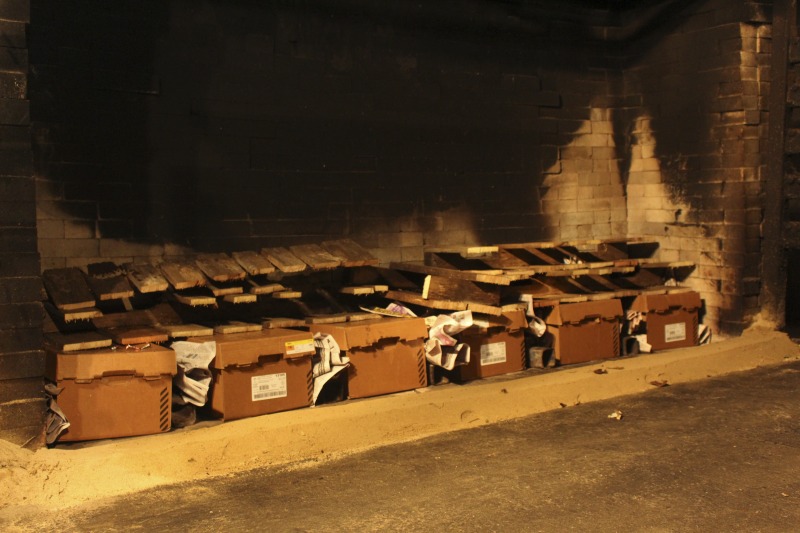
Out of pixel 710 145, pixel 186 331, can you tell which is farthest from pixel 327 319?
pixel 710 145

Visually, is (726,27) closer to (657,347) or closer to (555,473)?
(657,347)

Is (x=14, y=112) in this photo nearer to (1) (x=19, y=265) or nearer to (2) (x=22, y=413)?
(1) (x=19, y=265)

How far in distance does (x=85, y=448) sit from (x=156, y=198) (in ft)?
7.44

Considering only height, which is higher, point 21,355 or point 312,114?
point 312,114

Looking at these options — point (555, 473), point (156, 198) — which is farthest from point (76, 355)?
point (555, 473)

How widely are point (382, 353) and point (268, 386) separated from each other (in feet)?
3.27

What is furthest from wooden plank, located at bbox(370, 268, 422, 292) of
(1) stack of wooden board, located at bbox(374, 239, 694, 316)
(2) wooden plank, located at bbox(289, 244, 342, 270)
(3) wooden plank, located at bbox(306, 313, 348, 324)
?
(3) wooden plank, located at bbox(306, 313, 348, 324)

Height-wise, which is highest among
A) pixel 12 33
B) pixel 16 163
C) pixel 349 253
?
pixel 12 33

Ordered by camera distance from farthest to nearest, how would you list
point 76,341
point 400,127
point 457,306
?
1. point 400,127
2. point 457,306
3. point 76,341

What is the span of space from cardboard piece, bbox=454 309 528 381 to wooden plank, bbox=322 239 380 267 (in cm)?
100

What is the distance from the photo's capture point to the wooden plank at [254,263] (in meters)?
6.18

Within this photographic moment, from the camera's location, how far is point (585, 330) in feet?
24.9

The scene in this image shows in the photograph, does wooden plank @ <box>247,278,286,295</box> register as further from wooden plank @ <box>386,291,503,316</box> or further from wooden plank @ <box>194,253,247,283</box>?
wooden plank @ <box>386,291,503,316</box>

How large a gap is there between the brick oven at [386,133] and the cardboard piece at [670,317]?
0.36 m
